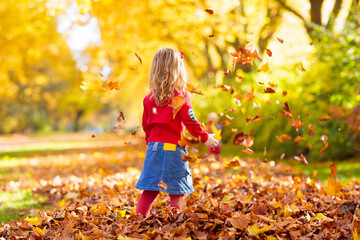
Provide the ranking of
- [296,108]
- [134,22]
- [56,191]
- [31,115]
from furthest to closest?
[31,115] → [134,22] → [296,108] → [56,191]

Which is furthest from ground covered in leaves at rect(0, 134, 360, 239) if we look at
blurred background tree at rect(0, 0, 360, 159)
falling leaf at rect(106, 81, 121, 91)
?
blurred background tree at rect(0, 0, 360, 159)

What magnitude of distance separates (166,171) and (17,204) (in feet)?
8.78

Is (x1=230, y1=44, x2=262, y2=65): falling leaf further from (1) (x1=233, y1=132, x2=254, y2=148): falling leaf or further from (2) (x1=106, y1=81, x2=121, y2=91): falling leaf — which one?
(2) (x1=106, y1=81, x2=121, y2=91): falling leaf

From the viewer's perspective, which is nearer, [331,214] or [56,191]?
[331,214]

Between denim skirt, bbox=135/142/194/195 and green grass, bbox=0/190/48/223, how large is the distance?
6.42 feet

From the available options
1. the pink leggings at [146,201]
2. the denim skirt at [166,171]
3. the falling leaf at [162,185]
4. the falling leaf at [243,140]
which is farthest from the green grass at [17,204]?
the falling leaf at [243,140]

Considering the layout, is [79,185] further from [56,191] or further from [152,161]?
[152,161]

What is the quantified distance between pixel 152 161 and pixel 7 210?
244 centimetres

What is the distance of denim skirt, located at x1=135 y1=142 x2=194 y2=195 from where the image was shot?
2.94m

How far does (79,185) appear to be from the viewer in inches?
206

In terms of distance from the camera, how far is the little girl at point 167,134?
116 inches

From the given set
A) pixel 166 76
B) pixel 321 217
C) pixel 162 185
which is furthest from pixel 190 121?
pixel 321 217

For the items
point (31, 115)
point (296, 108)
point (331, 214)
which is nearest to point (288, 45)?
point (296, 108)

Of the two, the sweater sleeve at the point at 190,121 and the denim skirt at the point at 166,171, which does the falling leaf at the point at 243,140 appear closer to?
the sweater sleeve at the point at 190,121
